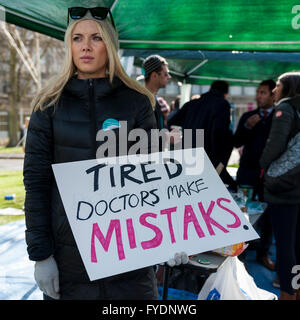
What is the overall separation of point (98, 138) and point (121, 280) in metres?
0.56

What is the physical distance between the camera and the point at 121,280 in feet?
4.45

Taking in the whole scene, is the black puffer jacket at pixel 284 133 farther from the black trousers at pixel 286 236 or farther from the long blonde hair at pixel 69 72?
the long blonde hair at pixel 69 72

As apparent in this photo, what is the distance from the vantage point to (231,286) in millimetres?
2006

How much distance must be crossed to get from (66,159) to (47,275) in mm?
435

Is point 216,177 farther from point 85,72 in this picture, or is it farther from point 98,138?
point 85,72

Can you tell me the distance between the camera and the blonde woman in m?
1.29

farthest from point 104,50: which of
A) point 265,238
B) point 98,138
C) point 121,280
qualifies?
point 265,238

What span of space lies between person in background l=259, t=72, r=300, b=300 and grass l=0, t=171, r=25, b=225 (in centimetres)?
380

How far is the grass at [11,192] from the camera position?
16.8 ft

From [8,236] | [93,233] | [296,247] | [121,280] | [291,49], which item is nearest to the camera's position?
[93,233]

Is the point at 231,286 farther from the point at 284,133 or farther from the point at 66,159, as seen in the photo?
the point at 66,159

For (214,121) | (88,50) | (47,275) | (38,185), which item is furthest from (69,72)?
(214,121)

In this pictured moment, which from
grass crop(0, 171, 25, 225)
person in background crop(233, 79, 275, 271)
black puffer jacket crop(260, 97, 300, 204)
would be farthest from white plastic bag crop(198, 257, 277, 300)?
grass crop(0, 171, 25, 225)

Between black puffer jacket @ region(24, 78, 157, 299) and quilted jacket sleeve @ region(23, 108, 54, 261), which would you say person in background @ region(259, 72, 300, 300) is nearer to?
black puffer jacket @ region(24, 78, 157, 299)
